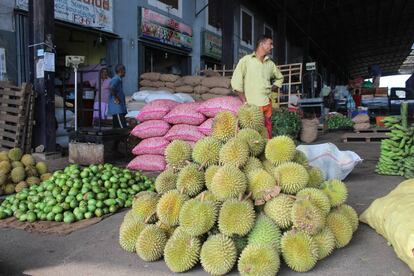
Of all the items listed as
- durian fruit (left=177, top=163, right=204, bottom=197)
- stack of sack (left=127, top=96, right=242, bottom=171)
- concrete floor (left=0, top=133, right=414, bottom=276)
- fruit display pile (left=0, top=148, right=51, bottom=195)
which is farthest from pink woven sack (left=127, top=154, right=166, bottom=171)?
durian fruit (left=177, top=163, right=204, bottom=197)

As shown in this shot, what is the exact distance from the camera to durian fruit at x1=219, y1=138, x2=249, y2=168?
283cm

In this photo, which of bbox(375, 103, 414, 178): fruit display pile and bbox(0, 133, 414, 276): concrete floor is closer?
bbox(0, 133, 414, 276): concrete floor

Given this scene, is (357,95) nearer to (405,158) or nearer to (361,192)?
(405,158)

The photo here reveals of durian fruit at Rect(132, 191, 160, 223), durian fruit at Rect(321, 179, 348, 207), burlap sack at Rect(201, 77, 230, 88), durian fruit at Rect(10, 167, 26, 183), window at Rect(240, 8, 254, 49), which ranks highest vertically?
window at Rect(240, 8, 254, 49)

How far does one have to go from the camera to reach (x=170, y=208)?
2717 millimetres

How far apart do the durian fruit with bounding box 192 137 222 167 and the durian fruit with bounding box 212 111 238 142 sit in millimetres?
96

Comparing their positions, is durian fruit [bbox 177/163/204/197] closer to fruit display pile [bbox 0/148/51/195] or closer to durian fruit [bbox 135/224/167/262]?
durian fruit [bbox 135/224/167/262]


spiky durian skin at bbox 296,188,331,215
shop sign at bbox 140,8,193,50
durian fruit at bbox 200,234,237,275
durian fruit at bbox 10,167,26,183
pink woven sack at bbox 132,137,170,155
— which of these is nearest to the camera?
durian fruit at bbox 200,234,237,275

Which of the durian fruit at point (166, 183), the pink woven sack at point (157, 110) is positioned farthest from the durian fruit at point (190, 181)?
the pink woven sack at point (157, 110)

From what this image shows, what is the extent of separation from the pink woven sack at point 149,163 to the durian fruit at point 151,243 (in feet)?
11.1

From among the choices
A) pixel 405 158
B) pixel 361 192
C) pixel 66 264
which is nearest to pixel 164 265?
pixel 66 264

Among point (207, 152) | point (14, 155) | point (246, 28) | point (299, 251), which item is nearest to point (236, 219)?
point (299, 251)

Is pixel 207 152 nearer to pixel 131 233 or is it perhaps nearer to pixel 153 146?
pixel 131 233

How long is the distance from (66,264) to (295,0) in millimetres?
24611
